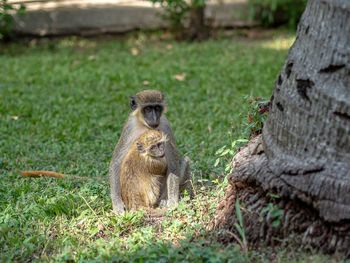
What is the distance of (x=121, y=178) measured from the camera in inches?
195

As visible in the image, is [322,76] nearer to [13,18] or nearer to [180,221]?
[180,221]

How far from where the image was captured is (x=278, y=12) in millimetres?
13359

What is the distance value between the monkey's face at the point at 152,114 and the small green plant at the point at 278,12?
728cm

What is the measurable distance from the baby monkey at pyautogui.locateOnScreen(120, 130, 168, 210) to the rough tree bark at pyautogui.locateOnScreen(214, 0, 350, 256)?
123 centimetres

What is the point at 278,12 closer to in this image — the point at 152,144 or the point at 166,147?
the point at 166,147

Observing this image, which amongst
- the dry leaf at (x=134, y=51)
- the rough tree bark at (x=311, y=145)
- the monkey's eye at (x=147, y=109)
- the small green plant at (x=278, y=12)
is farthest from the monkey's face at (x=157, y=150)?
the small green plant at (x=278, y=12)

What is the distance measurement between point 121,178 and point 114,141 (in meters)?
2.09

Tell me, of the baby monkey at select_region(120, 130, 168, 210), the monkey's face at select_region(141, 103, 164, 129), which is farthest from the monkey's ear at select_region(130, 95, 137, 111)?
the baby monkey at select_region(120, 130, 168, 210)

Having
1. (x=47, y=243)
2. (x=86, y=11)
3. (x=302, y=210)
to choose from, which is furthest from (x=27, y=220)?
(x=86, y=11)

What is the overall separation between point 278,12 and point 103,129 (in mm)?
7742

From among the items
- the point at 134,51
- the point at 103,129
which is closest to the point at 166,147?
the point at 103,129

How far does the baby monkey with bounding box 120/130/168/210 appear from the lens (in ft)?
15.8

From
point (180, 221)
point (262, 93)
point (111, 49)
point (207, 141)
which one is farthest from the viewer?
point (111, 49)

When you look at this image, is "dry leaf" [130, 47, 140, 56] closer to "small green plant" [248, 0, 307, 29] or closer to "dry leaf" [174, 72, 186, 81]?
"dry leaf" [174, 72, 186, 81]
